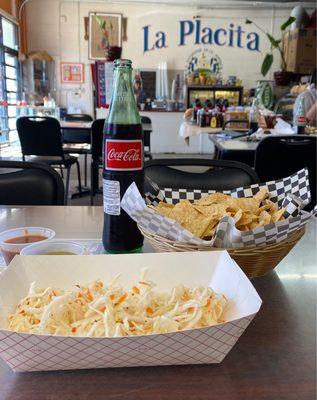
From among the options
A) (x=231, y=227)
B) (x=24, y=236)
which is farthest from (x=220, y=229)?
(x=24, y=236)

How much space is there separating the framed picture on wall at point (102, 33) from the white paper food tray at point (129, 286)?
8.52 meters

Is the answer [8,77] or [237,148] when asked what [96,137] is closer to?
[237,148]

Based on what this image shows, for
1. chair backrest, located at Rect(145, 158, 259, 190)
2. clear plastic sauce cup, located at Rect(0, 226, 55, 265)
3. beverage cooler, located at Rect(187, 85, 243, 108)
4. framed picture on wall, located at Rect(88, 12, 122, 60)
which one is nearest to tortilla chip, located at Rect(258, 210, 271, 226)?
clear plastic sauce cup, located at Rect(0, 226, 55, 265)

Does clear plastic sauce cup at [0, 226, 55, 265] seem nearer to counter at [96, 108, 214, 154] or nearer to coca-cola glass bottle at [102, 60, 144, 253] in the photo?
coca-cola glass bottle at [102, 60, 144, 253]

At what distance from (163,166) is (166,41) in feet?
26.1

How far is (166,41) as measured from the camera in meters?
8.70

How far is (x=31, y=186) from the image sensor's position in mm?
1407

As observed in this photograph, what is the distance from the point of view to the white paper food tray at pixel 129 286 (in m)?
0.39

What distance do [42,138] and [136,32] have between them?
5483 millimetres

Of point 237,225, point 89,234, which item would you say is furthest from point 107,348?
point 89,234

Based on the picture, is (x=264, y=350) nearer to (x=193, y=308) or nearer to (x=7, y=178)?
(x=193, y=308)

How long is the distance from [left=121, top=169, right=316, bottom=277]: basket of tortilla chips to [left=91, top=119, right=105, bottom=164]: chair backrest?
3.02 meters

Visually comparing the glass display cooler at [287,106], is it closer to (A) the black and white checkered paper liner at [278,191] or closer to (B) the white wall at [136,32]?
(B) the white wall at [136,32]

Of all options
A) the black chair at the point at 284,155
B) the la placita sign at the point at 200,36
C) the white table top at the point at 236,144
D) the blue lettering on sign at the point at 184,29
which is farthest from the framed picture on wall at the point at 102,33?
the black chair at the point at 284,155
